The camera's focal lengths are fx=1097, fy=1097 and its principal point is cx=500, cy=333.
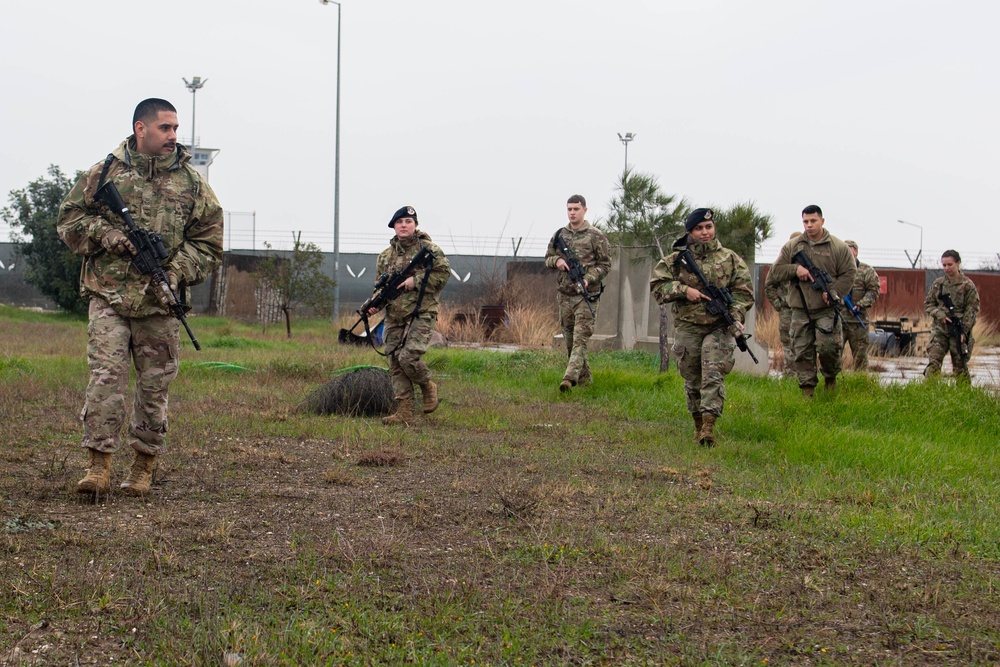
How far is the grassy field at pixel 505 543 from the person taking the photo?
3529mm

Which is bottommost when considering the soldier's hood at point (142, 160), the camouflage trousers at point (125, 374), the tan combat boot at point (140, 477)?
the tan combat boot at point (140, 477)

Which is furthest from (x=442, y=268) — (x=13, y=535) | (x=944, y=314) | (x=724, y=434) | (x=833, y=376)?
(x=944, y=314)

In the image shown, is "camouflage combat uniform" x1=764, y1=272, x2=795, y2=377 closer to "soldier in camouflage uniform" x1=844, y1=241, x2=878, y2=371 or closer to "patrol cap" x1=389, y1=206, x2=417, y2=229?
"soldier in camouflage uniform" x1=844, y1=241, x2=878, y2=371

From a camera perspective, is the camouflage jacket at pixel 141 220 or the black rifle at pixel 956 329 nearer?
the camouflage jacket at pixel 141 220

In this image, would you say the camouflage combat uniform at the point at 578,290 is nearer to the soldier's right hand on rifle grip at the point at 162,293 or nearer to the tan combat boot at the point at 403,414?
the tan combat boot at the point at 403,414

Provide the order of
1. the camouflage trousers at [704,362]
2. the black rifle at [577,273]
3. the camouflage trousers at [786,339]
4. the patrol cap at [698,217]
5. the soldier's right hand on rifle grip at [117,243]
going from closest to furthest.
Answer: the soldier's right hand on rifle grip at [117,243], the camouflage trousers at [704,362], the patrol cap at [698,217], the black rifle at [577,273], the camouflage trousers at [786,339]

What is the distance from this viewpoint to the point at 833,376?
10445 mm

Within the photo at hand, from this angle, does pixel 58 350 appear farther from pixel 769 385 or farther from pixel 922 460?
pixel 922 460

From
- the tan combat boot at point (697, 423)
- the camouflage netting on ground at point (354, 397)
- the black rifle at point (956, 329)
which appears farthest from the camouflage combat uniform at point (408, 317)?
the black rifle at point (956, 329)

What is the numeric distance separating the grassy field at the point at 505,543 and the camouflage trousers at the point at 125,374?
34cm

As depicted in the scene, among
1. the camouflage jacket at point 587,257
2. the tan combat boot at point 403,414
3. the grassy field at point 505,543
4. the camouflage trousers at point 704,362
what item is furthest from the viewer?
the camouflage jacket at point 587,257

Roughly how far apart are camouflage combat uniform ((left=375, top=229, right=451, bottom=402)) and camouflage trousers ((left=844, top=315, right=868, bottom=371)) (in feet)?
18.9

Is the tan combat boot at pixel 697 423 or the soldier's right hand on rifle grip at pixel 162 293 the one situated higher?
the soldier's right hand on rifle grip at pixel 162 293

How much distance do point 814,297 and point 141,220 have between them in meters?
6.38
